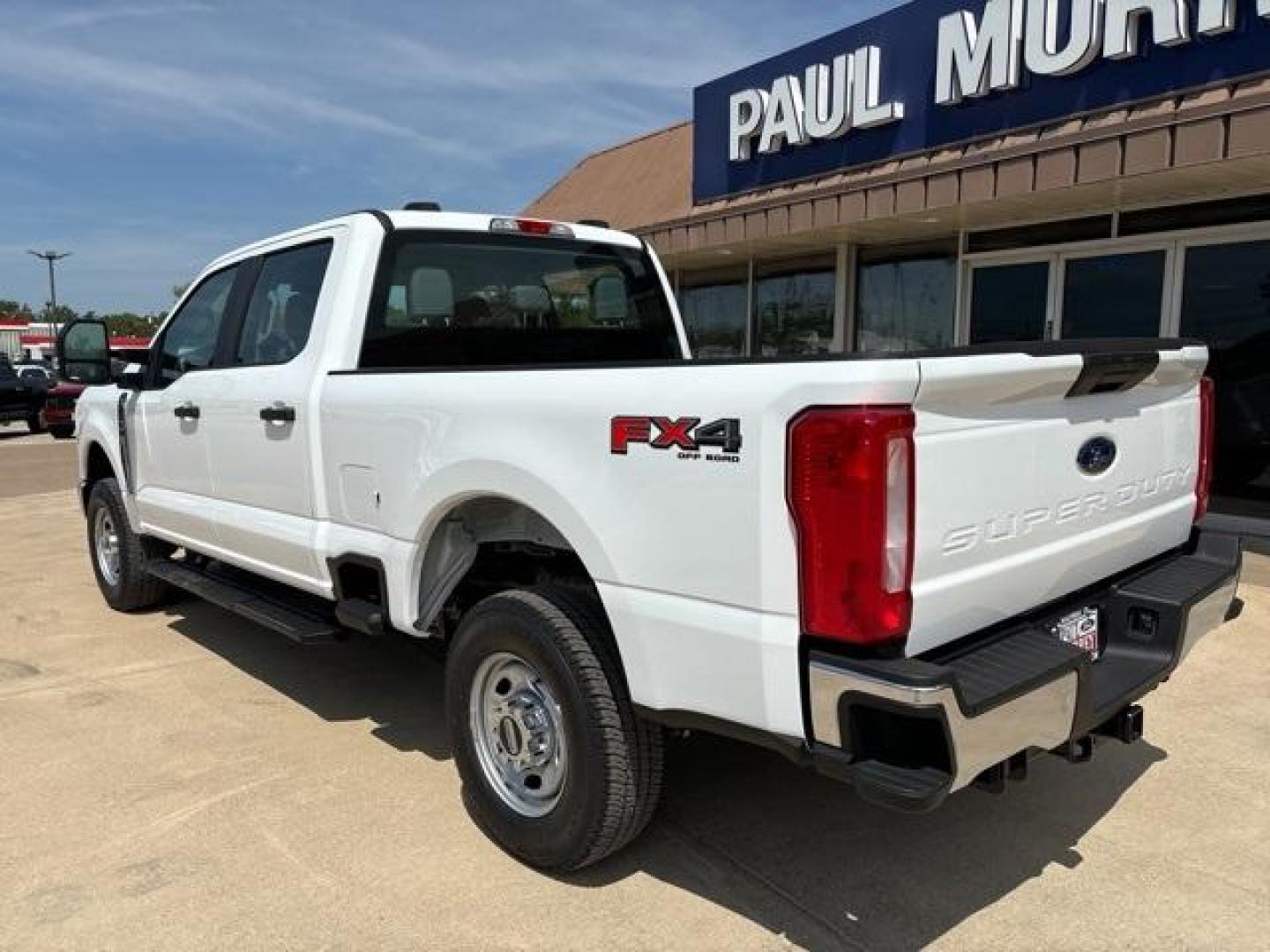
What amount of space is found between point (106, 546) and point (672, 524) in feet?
16.6

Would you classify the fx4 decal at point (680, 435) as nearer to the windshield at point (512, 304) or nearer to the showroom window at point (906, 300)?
the windshield at point (512, 304)

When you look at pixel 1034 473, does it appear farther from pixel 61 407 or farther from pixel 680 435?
pixel 61 407

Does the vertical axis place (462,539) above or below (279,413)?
below

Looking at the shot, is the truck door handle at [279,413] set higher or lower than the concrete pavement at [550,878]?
higher

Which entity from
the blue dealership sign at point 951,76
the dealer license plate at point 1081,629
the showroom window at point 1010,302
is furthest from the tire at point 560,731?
the showroom window at point 1010,302

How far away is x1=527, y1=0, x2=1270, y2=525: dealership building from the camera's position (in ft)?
24.7

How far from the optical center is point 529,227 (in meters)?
4.50

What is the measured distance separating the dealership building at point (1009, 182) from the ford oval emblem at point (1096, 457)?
3119 mm

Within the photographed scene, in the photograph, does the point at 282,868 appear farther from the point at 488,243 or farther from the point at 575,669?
the point at 488,243

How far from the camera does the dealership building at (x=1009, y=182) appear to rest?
7.53 metres

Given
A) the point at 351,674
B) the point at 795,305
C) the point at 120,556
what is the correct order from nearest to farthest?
the point at 351,674 → the point at 120,556 → the point at 795,305

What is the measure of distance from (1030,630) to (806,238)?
9093mm

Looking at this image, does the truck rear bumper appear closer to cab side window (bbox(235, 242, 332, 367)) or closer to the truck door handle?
the truck door handle

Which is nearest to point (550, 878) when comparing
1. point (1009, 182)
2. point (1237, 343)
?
point (1009, 182)
